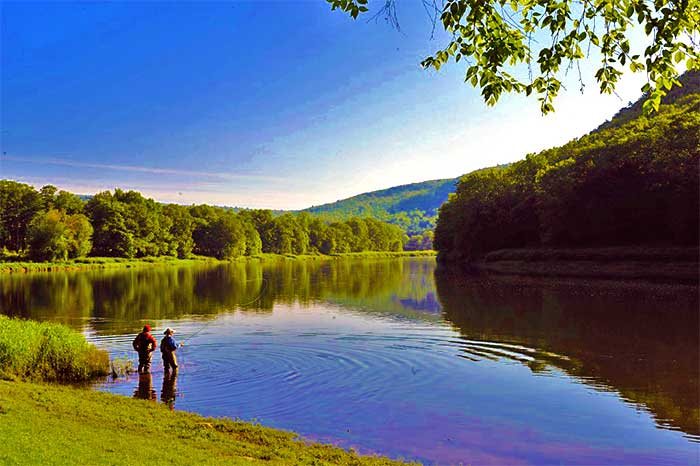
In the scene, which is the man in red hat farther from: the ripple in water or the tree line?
the tree line

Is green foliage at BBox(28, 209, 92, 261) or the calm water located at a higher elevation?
green foliage at BBox(28, 209, 92, 261)

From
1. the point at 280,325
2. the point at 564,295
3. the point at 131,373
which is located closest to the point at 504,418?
the point at 131,373

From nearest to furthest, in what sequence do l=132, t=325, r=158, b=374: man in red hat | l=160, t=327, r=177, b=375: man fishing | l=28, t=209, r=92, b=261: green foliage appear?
l=160, t=327, r=177, b=375: man fishing, l=132, t=325, r=158, b=374: man in red hat, l=28, t=209, r=92, b=261: green foliage

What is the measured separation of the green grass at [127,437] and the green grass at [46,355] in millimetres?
2777

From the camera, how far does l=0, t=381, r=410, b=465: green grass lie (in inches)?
379

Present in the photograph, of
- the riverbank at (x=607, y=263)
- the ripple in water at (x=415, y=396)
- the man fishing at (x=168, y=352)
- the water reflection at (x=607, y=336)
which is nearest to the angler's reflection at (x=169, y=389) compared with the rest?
the ripple in water at (x=415, y=396)

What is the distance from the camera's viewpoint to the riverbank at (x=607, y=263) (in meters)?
55.0

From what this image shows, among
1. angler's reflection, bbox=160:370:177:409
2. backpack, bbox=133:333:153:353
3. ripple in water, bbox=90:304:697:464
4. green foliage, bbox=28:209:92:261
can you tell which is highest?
green foliage, bbox=28:209:92:261

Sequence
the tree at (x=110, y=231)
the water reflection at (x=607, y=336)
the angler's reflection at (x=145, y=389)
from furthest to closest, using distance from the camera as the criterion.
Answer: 1. the tree at (x=110, y=231)
2. the water reflection at (x=607, y=336)
3. the angler's reflection at (x=145, y=389)

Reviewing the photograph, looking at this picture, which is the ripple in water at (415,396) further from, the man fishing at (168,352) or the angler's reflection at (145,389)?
the man fishing at (168,352)

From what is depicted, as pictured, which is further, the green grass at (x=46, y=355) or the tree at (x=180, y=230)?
the tree at (x=180, y=230)

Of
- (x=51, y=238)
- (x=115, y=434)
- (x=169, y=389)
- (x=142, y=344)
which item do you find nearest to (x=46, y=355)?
(x=142, y=344)

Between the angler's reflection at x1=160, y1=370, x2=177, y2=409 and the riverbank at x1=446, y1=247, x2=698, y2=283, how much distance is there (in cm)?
4883

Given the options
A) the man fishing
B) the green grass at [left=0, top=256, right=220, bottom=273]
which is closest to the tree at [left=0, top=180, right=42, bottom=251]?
the green grass at [left=0, top=256, right=220, bottom=273]
